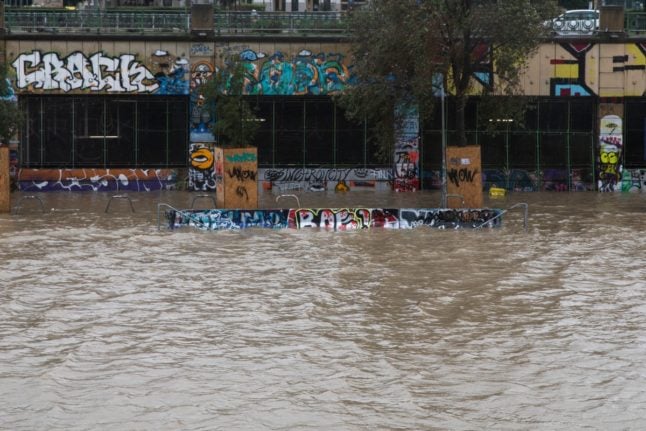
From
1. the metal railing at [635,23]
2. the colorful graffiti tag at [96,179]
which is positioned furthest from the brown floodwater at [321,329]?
the metal railing at [635,23]

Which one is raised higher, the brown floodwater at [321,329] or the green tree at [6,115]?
the green tree at [6,115]

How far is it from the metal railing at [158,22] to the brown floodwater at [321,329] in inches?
567

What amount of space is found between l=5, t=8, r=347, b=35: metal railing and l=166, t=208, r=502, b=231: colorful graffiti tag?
12.9 m

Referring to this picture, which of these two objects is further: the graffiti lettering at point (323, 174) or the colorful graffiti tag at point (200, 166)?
the graffiti lettering at point (323, 174)

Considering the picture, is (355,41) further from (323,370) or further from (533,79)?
(323,370)

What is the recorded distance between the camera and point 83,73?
40594 millimetres

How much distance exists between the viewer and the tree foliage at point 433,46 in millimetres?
32844

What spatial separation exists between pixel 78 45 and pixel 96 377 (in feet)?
95.1

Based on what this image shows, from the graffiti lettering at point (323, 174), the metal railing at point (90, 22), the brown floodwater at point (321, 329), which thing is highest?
the metal railing at point (90, 22)

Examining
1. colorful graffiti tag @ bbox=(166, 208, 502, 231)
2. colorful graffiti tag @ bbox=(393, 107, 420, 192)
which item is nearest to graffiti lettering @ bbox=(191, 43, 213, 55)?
colorful graffiti tag @ bbox=(393, 107, 420, 192)

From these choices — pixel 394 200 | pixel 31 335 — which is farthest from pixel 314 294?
pixel 394 200

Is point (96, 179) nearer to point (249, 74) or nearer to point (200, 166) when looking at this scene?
point (200, 166)

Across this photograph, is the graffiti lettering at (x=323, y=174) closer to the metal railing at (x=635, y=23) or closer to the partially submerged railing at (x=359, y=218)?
the metal railing at (x=635, y=23)

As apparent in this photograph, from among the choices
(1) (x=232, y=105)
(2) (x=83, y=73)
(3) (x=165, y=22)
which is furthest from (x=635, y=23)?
(2) (x=83, y=73)
